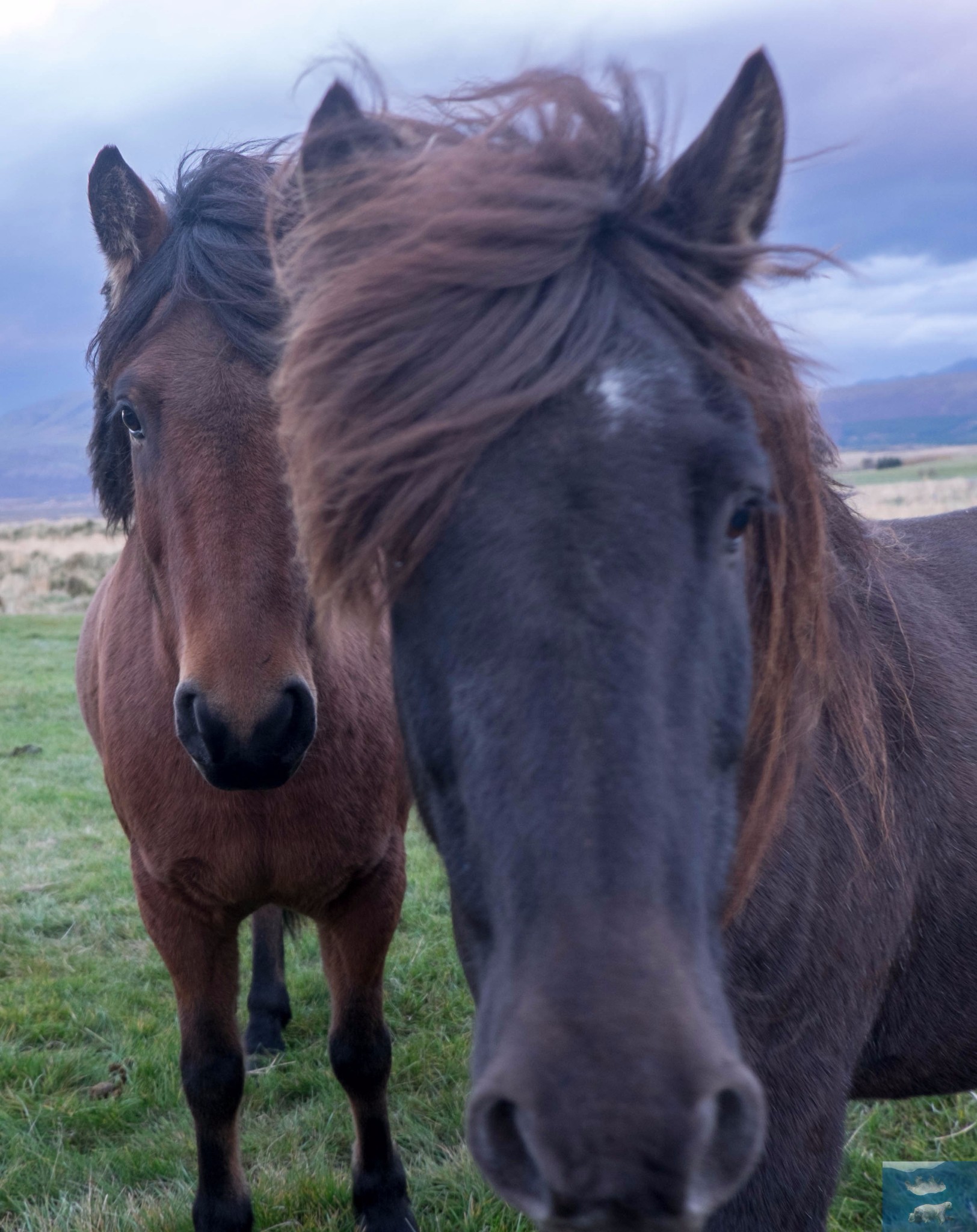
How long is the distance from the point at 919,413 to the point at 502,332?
166 meters

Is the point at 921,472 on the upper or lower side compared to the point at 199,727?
upper

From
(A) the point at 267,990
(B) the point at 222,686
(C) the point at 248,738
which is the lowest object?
(A) the point at 267,990

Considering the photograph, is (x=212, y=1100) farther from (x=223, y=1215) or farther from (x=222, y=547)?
(x=222, y=547)

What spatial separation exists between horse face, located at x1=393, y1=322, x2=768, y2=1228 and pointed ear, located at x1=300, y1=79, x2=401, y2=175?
0.76 meters

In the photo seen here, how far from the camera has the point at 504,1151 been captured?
47.3 inches

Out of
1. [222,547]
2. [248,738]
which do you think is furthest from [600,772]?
[222,547]

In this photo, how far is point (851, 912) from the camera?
6.57 feet

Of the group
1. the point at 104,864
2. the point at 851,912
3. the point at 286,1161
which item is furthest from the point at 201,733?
the point at 104,864

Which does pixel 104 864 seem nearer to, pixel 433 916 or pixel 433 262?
pixel 433 916

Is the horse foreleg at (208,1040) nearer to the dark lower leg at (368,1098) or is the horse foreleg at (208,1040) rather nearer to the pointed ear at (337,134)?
the dark lower leg at (368,1098)

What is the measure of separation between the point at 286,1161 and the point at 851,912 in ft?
8.22

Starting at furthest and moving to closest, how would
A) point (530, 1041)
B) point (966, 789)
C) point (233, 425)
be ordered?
point (233, 425)
point (966, 789)
point (530, 1041)

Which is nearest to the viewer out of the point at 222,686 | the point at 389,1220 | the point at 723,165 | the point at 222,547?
the point at 723,165

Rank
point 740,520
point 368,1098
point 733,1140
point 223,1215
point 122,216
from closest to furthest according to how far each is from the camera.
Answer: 1. point 733,1140
2. point 740,520
3. point 122,216
4. point 223,1215
5. point 368,1098
